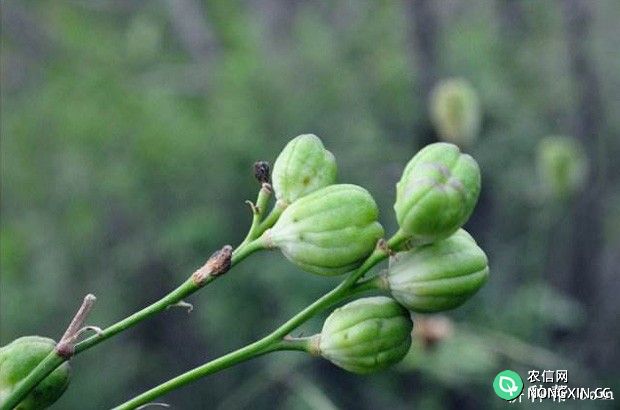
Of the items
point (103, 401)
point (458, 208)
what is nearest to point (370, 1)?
point (103, 401)

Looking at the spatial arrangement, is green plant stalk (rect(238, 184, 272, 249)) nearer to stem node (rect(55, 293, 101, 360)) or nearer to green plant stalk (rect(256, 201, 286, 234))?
green plant stalk (rect(256, 201, 286, 234))

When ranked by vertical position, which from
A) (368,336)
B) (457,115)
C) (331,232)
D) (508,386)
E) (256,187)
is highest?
(331,232)

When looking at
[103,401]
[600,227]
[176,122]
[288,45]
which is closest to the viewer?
[103,401]

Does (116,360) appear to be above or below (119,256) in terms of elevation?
below

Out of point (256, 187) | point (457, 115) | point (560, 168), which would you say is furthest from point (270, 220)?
point (256, 187)

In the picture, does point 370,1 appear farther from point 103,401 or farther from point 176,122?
point 103,401

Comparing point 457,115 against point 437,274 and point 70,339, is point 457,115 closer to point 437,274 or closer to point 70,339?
point 437,274

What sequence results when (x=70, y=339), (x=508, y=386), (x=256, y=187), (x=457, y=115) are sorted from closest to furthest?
(x=70, y=339)
(x=508, y=386)
(x=457, y=115)
(x=256, y=187)
